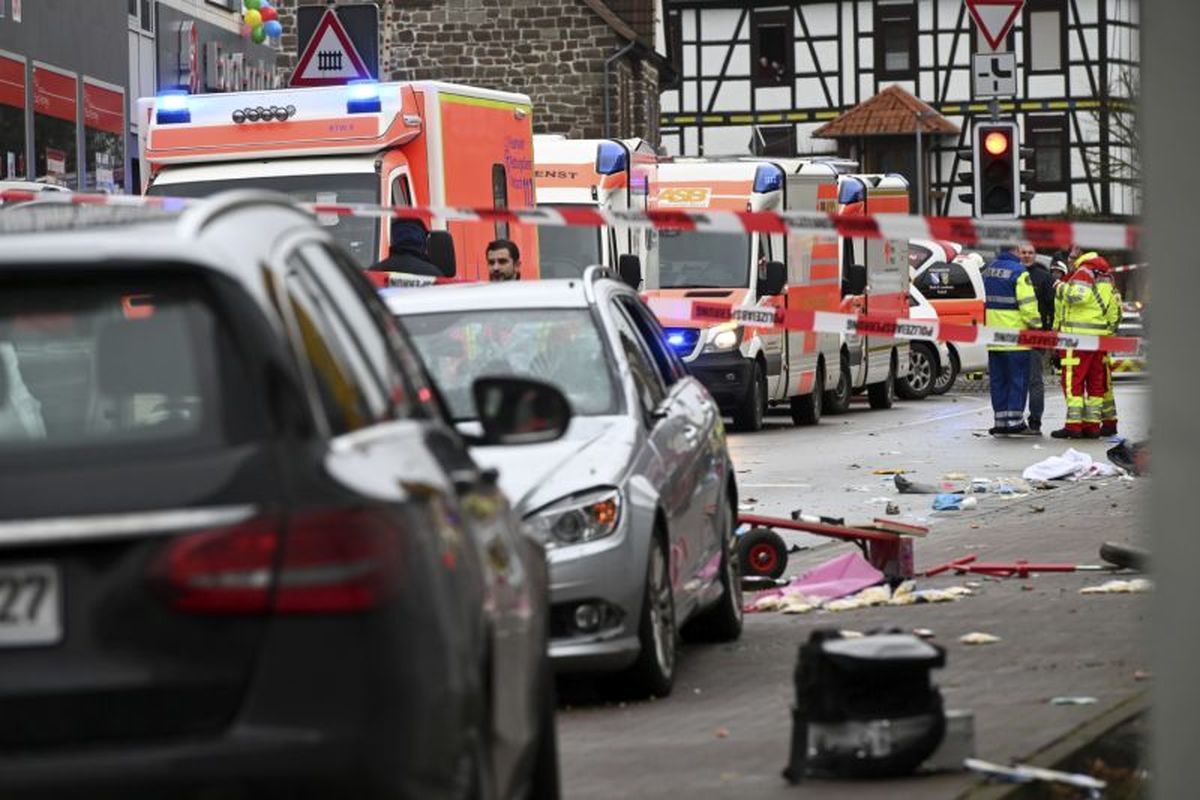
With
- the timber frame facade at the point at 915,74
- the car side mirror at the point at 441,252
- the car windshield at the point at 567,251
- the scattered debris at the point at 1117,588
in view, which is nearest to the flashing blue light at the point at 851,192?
the car windshield at the point at 567,251

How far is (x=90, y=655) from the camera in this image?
4.47 metres

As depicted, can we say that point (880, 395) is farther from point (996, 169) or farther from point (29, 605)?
point (29, 605)

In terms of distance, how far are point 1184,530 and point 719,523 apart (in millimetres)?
6324

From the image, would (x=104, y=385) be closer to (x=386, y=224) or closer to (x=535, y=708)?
(x=535, y=708)

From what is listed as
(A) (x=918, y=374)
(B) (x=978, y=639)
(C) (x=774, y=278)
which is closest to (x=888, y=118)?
(A) (x=918, y=374)

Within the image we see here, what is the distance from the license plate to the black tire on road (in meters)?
33.2

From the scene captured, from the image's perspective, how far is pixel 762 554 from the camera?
13875 mm

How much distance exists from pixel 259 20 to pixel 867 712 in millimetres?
36936

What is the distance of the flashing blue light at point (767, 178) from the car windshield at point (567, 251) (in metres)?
2.60

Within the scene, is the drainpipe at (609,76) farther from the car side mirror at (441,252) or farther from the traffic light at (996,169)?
the car side mirror at (441,252)

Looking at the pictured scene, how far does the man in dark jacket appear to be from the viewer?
18.2 meters

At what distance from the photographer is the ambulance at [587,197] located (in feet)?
87.6

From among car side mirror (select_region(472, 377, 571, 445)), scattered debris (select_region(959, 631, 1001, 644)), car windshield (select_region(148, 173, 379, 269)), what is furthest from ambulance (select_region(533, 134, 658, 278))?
car side mirror (select_region(472, 377, 571, 445))

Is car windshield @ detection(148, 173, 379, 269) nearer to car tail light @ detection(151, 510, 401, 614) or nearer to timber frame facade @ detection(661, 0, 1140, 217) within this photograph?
car tail light @ detection(151, 510, 401, 614)
